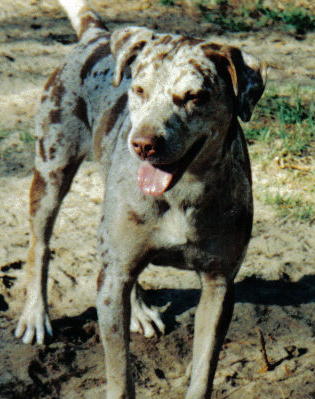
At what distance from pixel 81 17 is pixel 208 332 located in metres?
2.44

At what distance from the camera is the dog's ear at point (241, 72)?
3688 millimetres

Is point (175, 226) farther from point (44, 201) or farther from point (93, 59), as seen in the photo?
point (93, 59)

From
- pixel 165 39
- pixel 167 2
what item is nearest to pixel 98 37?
pixel 165 39

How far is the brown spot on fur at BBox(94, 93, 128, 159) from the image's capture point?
15.0 feet

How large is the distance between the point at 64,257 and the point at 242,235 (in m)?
1.95

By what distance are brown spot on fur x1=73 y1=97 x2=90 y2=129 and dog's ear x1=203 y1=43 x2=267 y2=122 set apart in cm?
133

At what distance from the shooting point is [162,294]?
5.36m

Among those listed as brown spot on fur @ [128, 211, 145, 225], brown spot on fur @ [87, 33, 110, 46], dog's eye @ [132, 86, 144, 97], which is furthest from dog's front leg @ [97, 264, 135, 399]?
brown spot on fur @ [87, 33, 110, 46]

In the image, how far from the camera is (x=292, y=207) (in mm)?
6309

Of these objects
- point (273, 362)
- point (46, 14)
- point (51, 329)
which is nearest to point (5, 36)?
point (46, 14)

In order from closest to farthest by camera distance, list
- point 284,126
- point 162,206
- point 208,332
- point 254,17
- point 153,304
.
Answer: point 162,206
point 208,332
point 153,304
point 284,126
point 254,17

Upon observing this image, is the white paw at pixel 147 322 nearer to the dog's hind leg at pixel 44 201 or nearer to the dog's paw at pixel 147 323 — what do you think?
the dog's paw at pixel 147 323

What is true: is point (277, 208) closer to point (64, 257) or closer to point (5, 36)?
point (64, 257)

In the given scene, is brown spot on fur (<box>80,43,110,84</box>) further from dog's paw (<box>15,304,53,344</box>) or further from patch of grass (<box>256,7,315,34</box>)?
patch of grass (<box>256,7,315,34</box>)
